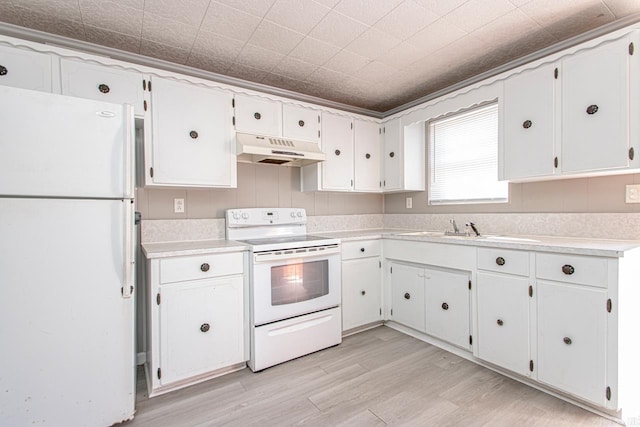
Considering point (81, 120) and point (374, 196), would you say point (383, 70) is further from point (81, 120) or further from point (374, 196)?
point (81, 120)

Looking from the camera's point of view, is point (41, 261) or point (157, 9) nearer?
point (41, 261)

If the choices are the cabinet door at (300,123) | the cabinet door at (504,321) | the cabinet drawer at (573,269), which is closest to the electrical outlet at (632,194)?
the cabinet drawer at (573,269)

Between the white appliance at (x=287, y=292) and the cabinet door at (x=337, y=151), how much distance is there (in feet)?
2.29

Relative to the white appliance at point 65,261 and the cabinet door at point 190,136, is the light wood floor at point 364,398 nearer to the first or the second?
the white appliance at point 65,261

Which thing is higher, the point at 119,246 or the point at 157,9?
the point at 157,9

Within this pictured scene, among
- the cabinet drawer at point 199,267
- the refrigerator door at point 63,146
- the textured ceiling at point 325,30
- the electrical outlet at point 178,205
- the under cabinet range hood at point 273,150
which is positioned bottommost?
the cabinet drawer at point 199,267

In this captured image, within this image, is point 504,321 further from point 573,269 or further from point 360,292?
point 360,292

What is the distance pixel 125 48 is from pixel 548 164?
123 inches

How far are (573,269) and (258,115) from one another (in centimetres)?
244

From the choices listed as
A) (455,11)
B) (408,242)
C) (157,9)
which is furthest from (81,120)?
(408,242)

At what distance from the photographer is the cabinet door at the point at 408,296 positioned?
2658mm

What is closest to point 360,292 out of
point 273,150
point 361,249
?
point 361,249

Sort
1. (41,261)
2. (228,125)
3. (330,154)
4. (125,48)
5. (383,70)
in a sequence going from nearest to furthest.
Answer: (41,261) < (125,48) < (228,125) < (383,70) < (330,154)

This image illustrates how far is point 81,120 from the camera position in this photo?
1501mm
